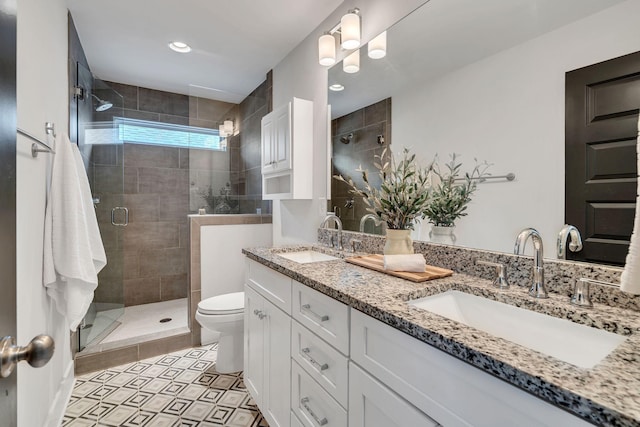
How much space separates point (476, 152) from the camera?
4.09 feet

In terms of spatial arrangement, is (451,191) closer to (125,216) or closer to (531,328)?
(531,328)

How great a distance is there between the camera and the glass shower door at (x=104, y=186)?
7.91 feet

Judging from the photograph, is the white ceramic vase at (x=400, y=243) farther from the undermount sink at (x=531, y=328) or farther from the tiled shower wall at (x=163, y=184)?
the tiled shower wall at (x=163, y=184)

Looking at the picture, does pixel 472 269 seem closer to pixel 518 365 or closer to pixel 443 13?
pixel 518 365

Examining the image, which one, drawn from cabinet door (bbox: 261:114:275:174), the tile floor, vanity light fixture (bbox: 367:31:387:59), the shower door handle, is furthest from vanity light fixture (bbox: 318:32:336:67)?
the shower door handle

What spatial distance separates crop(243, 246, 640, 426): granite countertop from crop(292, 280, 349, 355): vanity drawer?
36mm

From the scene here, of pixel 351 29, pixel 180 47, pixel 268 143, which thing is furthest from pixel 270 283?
pixel 180 47

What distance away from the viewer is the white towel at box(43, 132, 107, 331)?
4.86 feet

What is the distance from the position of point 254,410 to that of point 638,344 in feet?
5.98

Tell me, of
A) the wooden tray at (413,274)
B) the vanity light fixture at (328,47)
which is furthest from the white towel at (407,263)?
the vanity light fixture at (328,47)

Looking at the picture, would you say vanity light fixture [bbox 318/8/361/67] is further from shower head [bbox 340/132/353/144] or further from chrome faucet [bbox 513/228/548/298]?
chrome faucet [bbox 513/228/548/298]

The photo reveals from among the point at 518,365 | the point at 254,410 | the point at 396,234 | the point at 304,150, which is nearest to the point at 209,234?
the point at 304,150

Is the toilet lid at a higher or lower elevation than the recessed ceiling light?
lower

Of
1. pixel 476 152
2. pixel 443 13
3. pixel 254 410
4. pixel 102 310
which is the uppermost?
pixel 443 13
